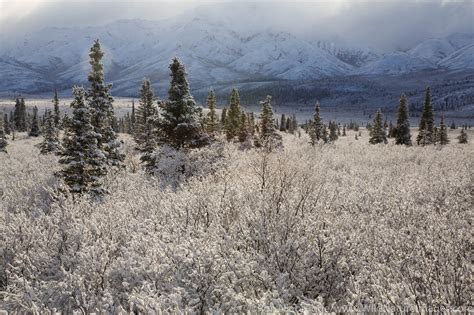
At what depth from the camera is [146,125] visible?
95.2ft

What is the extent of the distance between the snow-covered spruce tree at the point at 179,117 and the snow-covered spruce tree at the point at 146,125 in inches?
32.1

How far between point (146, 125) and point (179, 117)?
268 inches

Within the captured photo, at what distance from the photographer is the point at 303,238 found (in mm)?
6180

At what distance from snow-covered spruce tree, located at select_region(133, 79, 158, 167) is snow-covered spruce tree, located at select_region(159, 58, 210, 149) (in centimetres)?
81

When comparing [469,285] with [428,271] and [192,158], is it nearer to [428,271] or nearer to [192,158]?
[428,271]

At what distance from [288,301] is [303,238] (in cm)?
133

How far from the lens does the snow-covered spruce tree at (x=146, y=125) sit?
87.4 feet

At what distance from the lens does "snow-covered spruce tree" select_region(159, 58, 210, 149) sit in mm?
23078

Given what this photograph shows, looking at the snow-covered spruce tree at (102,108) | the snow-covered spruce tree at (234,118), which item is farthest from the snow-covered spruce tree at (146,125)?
the snow-covered spruce tree at (234,118)

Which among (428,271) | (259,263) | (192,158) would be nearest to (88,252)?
(259,263)

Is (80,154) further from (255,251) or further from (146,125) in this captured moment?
(146,125)

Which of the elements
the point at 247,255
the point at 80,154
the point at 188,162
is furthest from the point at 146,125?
the point at 247,255

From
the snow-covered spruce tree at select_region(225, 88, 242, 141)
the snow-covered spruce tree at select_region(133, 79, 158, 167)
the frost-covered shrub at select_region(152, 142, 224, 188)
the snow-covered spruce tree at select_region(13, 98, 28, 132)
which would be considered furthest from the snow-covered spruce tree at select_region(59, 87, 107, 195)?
the snow-covered spruce tree at select_region(13, 98, 28, 132)

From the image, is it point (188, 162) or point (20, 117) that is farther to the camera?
point (20, 117)
